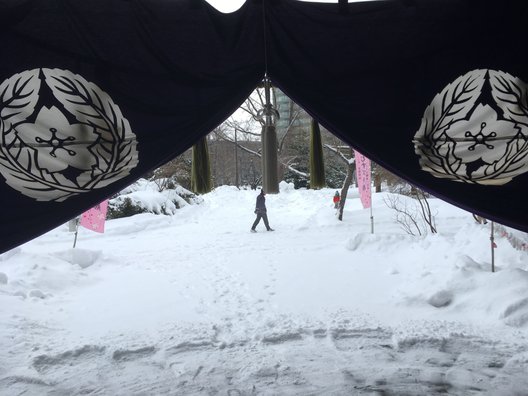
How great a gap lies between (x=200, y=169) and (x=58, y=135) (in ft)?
3.39

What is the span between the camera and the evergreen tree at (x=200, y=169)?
2982mm

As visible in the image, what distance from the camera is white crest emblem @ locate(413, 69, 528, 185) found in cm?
259

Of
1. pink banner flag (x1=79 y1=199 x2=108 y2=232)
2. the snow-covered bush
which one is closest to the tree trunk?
pink banner flag (x1=79 y1=199 x2=108 y2=232)

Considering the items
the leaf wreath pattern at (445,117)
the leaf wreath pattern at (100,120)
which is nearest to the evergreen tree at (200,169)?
the leaf wreath pattern at (100,120)

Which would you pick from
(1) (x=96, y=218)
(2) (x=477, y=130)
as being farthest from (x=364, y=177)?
(2) (x=477, y=130)

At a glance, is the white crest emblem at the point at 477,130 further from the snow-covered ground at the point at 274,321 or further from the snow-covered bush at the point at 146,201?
the snow-covered bush at the point at 146,201

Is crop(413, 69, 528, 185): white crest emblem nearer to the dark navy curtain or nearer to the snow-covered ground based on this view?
the dark navy curtain

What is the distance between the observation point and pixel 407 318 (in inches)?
165

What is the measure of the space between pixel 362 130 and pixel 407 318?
2566mm

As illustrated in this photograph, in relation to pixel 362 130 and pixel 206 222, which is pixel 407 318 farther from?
pixel 206 222

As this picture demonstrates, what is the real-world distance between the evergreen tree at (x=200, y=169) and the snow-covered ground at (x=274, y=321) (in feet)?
5.29

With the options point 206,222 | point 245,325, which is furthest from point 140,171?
point 206,222

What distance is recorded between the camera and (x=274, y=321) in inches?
167

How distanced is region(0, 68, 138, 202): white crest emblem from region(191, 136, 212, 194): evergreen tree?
2.03 ft
